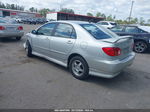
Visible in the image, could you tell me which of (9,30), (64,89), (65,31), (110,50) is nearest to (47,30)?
(65,31)

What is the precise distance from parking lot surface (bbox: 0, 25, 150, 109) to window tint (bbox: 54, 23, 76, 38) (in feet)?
4.09

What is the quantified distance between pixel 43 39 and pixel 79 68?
6.07ft

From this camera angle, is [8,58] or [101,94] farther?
[8,58]

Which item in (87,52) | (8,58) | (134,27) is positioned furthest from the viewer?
(134,27)

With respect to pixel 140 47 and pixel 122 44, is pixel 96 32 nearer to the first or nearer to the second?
pixel 122 44

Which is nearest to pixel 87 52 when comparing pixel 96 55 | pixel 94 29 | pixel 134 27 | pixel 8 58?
pixel 96 55

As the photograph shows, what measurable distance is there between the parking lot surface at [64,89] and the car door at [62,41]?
632 mm

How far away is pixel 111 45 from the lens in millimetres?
3018

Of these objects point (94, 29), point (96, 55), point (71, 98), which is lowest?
point (71, 98)

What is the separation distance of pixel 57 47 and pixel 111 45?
179 centimetres

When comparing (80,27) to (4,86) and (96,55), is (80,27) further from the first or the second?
(4,86)

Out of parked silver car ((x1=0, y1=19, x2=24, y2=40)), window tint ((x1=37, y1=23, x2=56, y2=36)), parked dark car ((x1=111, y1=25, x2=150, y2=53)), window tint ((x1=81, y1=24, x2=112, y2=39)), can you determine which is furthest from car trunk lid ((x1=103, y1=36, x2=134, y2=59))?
parked silver car ((x1=0, y1=19, x2=24, y2=40))

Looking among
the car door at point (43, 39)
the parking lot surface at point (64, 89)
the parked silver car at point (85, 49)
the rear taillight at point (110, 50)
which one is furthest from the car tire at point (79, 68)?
the car door at point (43, 39)

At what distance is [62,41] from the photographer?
152 inches
